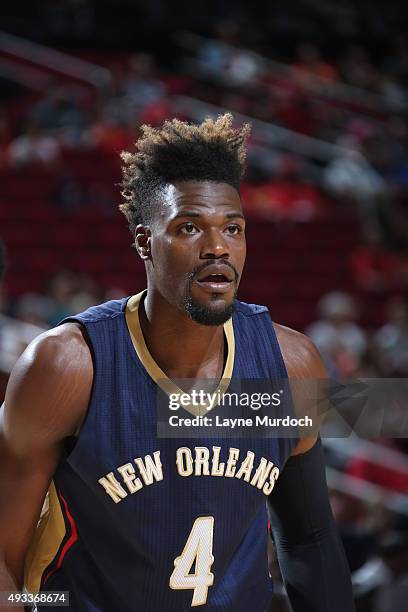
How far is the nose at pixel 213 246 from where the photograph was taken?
81.8 inches

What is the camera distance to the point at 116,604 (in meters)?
2.11

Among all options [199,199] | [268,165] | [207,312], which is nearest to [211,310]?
[207,312]

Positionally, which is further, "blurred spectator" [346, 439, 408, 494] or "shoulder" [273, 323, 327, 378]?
"blurred spectator" [346, 439, 408, 494]

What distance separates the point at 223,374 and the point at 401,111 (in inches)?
→ 389

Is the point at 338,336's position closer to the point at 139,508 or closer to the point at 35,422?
the point at 139,508

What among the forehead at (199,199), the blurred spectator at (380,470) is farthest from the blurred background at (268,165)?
the forehead at (199,199)

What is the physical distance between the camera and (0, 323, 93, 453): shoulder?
2008 mm

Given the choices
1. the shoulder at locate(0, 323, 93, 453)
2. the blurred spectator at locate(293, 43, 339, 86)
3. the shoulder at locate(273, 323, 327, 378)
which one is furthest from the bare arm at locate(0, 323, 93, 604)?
the blurred spectator at locate(293, 43, 339, 86)

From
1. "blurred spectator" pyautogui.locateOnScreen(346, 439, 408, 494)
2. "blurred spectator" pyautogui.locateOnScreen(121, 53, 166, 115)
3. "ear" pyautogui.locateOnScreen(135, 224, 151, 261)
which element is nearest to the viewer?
"ear" pyautogui.locateOnScreen(135, 224, 151, 261)

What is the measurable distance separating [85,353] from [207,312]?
0.28 meters

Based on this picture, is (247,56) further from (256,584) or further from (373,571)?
(256,584)

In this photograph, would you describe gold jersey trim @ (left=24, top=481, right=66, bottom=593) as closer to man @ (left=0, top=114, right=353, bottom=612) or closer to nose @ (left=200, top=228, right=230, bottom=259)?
man @ (left=0, top=114, right=353, bottom=612)

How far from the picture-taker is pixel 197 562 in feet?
6.94

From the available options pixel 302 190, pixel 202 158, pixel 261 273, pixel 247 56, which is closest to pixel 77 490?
pixel 202 158
